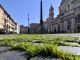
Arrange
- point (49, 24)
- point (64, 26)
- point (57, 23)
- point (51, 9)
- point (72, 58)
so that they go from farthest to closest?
point (51, 9), point (49, 24), point (57, 23), point (64, 26), point (72, 58)

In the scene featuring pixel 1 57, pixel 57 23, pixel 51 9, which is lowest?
pixel 1 57

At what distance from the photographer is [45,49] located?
1.98 meters

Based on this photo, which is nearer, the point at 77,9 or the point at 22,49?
the point at 22,49

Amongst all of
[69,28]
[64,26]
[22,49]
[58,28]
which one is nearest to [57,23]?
[58,28]

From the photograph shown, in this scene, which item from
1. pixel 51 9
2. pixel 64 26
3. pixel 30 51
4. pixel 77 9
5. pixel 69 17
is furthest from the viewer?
pixel 51 9

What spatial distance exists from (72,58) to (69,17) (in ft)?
255

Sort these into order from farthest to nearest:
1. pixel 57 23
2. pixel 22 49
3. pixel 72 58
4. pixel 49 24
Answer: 1. pixel 49 24
2. pixel 57 23
3. pixel 22 49
4. pixel 72 58

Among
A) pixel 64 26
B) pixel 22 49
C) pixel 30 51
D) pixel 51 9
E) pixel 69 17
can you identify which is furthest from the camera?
pixel 51 9

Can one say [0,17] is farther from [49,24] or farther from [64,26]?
[49,24]

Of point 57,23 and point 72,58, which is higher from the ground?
point 57,23

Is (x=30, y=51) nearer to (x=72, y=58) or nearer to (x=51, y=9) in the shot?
(x=72, y=58)

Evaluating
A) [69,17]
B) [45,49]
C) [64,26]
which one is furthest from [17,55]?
[64,26]

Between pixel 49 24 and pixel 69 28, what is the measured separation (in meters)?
34.1

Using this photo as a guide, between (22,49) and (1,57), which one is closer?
(1,57)
